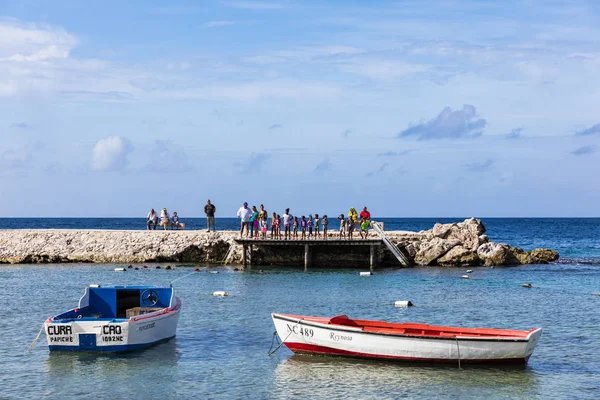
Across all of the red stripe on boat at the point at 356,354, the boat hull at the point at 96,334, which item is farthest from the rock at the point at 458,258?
the boat hull at the point at 96,334

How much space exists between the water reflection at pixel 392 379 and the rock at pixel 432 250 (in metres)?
24.8

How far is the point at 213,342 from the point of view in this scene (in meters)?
21.0

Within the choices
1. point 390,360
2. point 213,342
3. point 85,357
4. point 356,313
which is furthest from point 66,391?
point 356,313

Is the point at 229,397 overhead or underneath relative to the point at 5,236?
underneath

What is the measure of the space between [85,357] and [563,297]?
20.8 m

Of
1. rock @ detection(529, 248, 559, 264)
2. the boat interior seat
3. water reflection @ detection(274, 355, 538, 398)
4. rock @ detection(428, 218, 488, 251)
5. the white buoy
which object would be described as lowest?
water reflection @ detection(274, 355, 538, 398)

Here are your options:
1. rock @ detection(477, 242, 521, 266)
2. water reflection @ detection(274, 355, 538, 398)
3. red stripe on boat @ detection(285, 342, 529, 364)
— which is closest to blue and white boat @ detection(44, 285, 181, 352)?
red stripe on boat @ detection(285, 342, 529, 364)

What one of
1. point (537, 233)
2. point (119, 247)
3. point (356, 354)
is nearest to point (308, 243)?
point (119, 247)

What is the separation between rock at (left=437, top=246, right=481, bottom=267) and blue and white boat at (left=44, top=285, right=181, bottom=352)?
2409 centimetres

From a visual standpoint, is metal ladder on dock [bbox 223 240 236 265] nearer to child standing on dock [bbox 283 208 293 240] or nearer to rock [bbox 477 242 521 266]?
child standing on dock [bbox 283 208 293 240]

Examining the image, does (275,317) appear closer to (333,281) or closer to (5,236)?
(333,281)

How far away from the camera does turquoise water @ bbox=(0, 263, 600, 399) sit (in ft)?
53.9

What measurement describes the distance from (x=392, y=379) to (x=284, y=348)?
428cm

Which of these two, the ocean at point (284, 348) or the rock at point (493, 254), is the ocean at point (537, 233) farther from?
the ocean at point (284, 348)
